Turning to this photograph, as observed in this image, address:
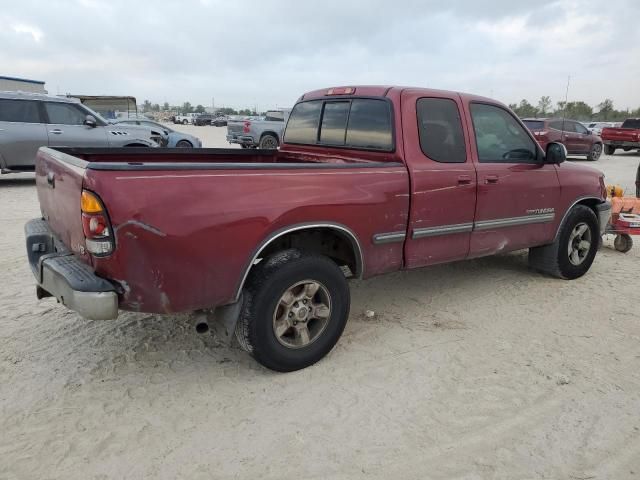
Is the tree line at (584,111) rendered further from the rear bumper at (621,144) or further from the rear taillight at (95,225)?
the rear taillight at (95,225)

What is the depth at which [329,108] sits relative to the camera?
14.6 feet

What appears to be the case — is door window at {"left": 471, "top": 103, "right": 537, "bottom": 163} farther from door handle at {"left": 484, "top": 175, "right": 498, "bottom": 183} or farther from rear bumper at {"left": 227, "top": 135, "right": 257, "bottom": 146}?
rear bumper at {"left": 227, "top": 135, "right": 257, "bottom": 146}

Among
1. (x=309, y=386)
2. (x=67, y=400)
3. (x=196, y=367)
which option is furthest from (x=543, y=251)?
(x=67, y=400)

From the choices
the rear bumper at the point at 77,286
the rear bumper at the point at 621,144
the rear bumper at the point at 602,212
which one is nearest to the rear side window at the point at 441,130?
the rear bumper at the point at 602,212

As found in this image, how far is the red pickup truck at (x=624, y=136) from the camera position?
22188 millimetres

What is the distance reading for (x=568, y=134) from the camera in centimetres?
1923

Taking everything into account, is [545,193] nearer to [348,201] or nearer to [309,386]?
[348,201]

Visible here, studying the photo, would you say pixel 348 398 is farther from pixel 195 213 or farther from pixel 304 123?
pixel 304 123

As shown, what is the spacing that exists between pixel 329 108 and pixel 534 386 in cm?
276

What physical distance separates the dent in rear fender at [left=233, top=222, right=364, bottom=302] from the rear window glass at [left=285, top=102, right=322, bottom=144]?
1479 mm

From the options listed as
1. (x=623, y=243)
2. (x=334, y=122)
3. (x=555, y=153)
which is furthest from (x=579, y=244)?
(x=334, y=122)

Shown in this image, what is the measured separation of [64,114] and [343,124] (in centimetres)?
814

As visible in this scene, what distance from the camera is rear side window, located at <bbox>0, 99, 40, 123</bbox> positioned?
973cm

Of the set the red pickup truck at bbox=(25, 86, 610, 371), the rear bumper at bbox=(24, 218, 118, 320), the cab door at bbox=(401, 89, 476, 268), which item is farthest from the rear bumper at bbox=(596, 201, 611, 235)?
the rear bumper at bbox=(24, 218, 118, 320)
